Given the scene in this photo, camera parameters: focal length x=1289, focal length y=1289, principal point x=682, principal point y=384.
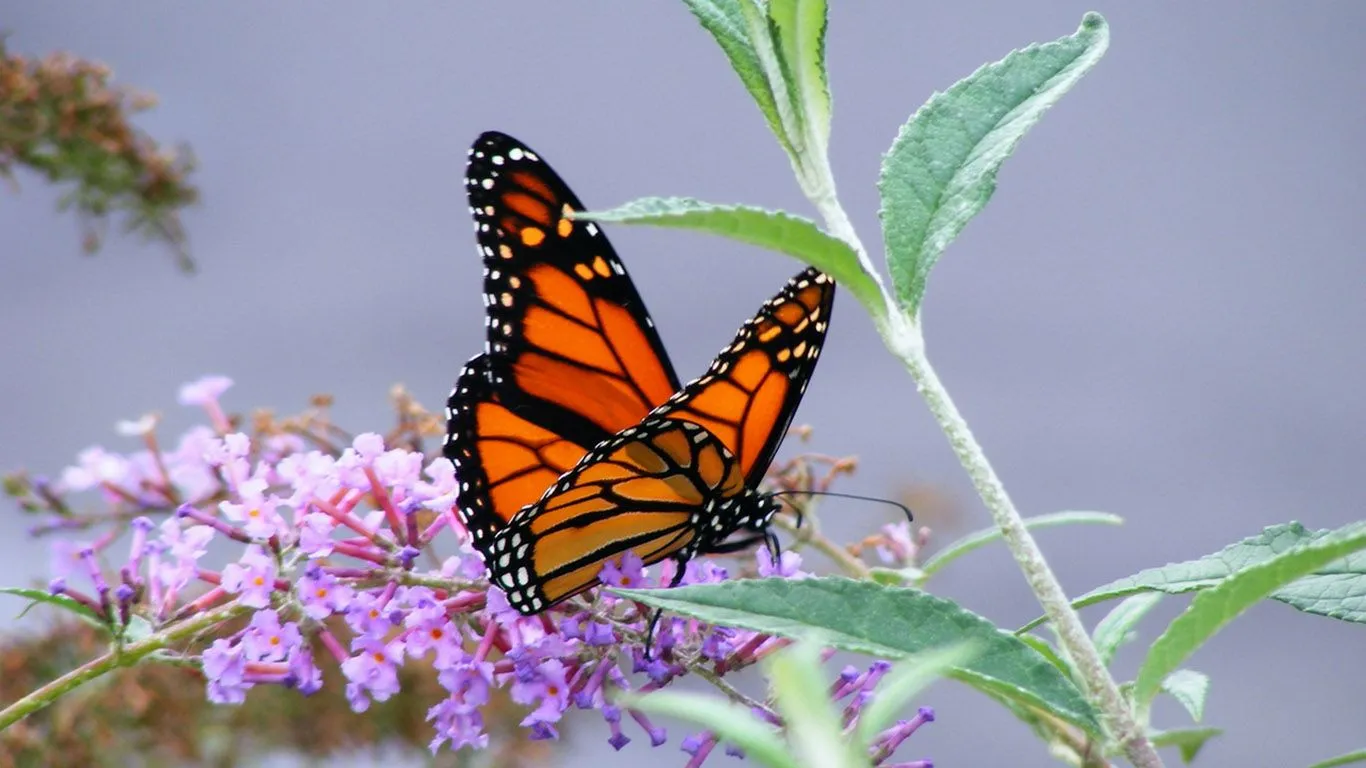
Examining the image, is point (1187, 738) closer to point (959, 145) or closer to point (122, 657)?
point (959, 145)

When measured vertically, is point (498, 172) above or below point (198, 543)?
above

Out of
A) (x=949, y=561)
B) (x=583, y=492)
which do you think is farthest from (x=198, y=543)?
(x=949, y=561)

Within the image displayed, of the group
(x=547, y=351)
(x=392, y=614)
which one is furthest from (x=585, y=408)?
(x=392, y=614)

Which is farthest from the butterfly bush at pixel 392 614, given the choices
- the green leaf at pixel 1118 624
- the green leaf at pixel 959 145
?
the green leaf at pixel 959 145

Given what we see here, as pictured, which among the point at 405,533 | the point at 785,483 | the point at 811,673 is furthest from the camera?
the point at 785,483

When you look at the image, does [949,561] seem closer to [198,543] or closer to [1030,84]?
[1030,84]

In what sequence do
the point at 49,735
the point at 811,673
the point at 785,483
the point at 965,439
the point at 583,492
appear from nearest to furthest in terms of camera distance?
the point at 811,673, the point at 965,439, the point at 583,492, the point at 785,483, the point at 49,735

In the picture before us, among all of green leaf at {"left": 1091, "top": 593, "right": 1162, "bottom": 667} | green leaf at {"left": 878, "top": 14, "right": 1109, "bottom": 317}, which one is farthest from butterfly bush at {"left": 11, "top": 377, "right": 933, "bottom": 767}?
green leaf at {"left": 878, "top": 14, "right": 1109, "bottom": 317}
